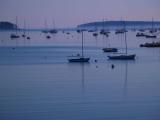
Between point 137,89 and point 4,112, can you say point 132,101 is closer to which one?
point 137,89

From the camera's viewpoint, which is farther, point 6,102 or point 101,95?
point 101,95

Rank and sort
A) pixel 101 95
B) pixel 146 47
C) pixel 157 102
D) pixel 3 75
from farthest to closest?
pixel 146 47, pixel 3 75, pixel 101 95, pixel 157 102

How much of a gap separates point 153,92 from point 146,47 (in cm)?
1815

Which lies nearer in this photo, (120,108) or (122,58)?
(120,108)

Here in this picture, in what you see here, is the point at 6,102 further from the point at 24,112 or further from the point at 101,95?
the point at 101,95

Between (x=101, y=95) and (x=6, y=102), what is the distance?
169 cm

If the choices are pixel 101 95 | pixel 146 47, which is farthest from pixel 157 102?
pixel 146 47

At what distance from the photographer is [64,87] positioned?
8805 mm

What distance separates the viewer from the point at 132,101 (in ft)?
23.0

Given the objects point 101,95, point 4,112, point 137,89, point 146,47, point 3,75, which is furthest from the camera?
point 146,47

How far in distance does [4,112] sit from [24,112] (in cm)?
27

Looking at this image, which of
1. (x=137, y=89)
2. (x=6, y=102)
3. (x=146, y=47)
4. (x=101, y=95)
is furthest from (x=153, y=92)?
(x=146, y=47)

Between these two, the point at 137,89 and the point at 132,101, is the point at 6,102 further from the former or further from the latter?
the point at 137,89

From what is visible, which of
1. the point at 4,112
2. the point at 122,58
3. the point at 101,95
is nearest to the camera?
the point at 4,112
